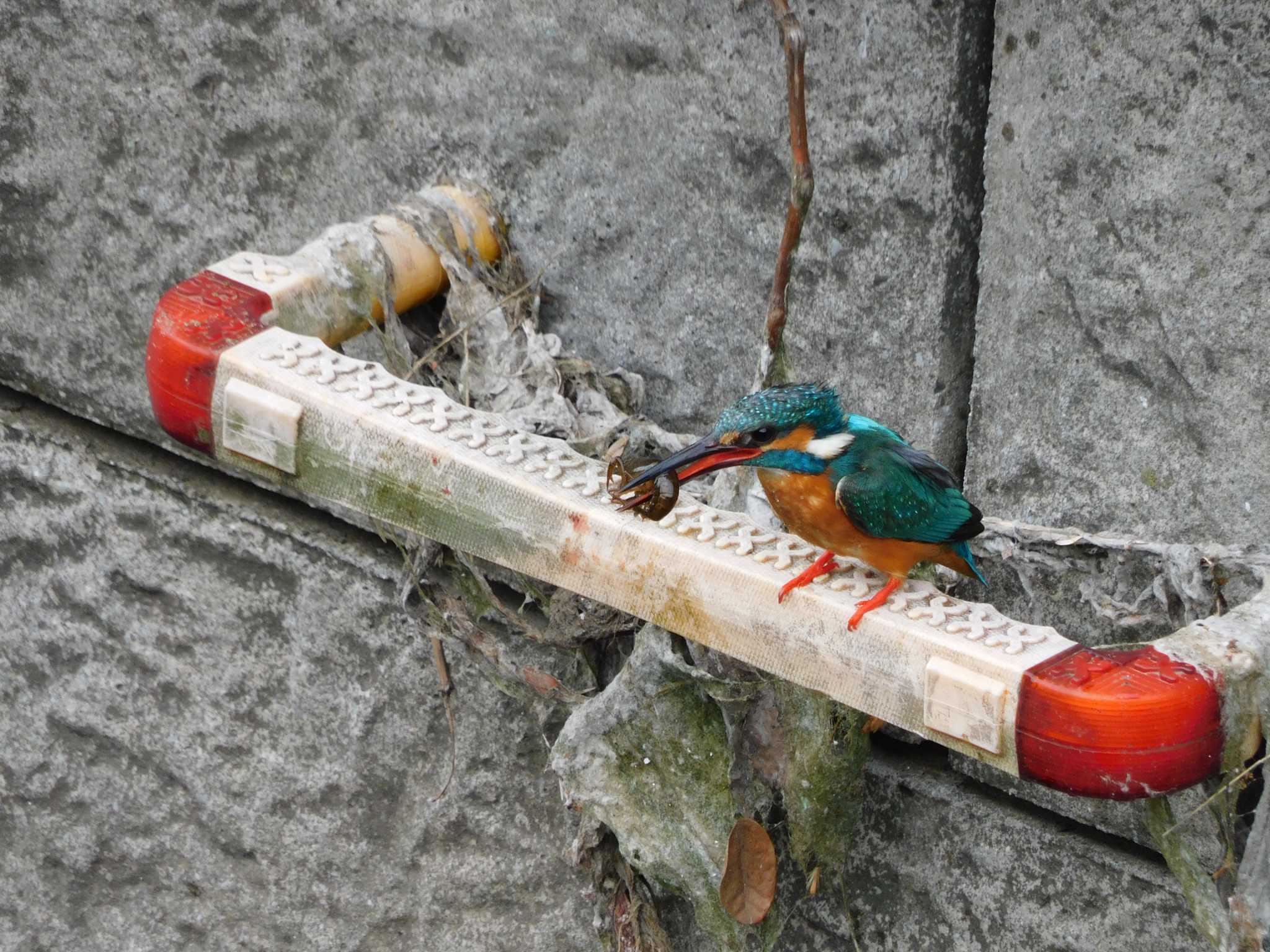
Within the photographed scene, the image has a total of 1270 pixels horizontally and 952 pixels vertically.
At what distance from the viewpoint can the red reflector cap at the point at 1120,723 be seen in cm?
110

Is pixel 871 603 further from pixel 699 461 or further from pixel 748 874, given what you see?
pixel 748 874

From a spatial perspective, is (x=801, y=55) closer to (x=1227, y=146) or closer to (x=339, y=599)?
(x=1227, y=146)

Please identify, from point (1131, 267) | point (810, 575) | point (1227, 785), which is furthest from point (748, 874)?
point (1131, 267)

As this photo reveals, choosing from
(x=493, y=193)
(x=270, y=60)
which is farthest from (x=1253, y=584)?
(x=270, y=60)

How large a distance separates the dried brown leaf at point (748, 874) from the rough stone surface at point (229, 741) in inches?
Answer: 20.9

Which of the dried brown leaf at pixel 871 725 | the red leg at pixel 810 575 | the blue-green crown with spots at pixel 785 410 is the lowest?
the dried brown leaf at pixel 871 725

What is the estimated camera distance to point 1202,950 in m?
1.53

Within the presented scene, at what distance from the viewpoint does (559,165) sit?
6.02ft

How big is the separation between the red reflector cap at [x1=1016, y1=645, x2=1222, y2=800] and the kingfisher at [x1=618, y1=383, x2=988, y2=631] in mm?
191

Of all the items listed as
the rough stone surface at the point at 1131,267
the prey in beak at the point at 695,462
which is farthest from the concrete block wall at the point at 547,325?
the prey in beak at the point at 695,462

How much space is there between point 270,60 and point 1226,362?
1280 millimetres

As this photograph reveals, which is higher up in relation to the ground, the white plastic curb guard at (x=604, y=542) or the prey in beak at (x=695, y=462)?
the prey in beak at (x=695, y=462)

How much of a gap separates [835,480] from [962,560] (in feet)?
0.64

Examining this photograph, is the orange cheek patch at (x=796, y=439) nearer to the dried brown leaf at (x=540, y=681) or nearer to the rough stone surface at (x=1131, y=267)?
the rough stone surface at (x=1131, y=267)
